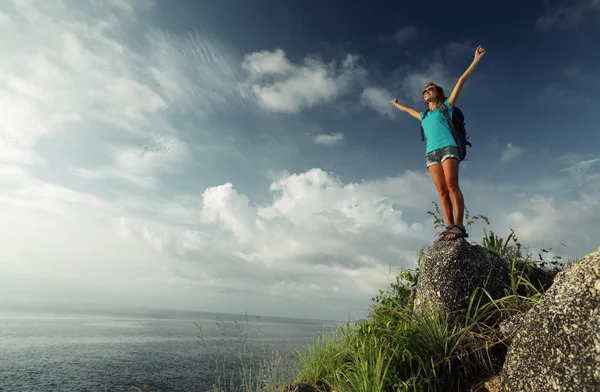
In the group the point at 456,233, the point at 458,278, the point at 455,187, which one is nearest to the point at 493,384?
the point at 458,278

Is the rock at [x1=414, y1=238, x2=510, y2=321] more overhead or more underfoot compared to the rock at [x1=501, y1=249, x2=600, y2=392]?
more overhead

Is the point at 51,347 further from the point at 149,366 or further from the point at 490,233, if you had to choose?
the point at 490,233

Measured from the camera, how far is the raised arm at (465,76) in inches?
241

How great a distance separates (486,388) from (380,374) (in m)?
1.20

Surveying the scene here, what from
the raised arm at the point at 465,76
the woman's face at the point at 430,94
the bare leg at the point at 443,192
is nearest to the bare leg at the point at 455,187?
the bare leg at the point at 443,192

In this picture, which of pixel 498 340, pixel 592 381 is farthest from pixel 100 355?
pixel 592 381

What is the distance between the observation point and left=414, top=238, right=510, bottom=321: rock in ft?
16.7

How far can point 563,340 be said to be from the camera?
3.09m

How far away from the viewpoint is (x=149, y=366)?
15914 millimetres

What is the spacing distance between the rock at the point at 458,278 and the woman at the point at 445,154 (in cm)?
52

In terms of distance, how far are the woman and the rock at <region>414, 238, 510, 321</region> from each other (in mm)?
524

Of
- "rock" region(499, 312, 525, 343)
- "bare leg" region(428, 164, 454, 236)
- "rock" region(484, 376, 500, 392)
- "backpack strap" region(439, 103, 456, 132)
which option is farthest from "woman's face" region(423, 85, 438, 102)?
"rock" region(484, 376, 500, 392)

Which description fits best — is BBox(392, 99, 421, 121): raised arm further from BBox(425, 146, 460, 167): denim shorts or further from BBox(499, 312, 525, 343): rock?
BBox(499, 312, 525, 343): rock

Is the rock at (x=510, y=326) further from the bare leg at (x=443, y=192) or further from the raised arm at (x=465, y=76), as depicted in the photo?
the raised arm at (x=465, y=76)
